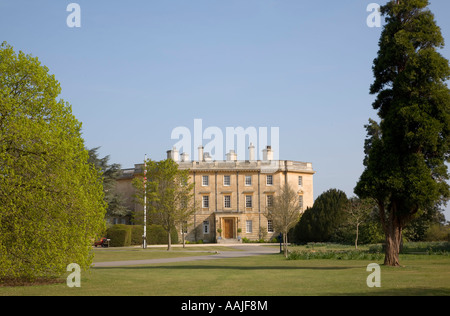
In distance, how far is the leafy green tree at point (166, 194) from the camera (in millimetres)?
48281

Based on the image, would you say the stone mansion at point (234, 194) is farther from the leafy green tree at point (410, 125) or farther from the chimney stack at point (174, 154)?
the leafy green tree at point (410, 125)

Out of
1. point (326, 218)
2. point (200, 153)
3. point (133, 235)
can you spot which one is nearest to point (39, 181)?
point (326, 218)

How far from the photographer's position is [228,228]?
6781cm

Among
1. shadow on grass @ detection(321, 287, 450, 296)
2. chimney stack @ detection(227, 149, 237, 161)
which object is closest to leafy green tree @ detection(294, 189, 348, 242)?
chimney stack @ detection(227, 149, 237, 161)

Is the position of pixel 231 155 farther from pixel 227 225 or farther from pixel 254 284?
pixel 254 284

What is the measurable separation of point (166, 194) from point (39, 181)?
1281 inches

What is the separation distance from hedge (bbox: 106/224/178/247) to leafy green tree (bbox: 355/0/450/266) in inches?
1448

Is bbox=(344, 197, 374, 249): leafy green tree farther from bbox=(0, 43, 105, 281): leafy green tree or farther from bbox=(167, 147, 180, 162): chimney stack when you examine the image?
bbox=(0, 43, 105, 281): leafy green tree

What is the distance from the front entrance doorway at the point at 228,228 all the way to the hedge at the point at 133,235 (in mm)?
7797

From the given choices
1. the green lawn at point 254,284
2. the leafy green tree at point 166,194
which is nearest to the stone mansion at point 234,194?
the leafy green tree at point 166,194

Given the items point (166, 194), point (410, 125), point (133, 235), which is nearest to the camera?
point (410, 125)
